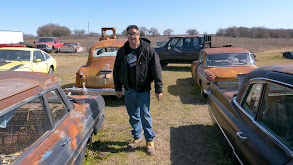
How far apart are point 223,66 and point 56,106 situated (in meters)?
5.25

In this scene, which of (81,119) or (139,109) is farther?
(139,109)

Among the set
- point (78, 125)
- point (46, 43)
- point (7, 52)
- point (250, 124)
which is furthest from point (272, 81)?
point (46, 43)

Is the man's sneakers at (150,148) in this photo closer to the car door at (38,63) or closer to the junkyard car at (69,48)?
the car door at (38,63)

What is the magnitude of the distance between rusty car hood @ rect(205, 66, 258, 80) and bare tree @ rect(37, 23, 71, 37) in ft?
263

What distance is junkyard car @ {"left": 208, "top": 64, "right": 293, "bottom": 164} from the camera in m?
1.95

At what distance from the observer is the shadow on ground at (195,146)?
3.56 meters

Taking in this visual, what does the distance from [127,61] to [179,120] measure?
2.39 metres

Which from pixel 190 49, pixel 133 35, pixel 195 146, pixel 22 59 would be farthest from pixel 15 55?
pixel 190 49

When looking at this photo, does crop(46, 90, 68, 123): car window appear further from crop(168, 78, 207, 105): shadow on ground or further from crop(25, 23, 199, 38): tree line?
crop(25, 23, 199, 38): tree line

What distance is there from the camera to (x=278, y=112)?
2166 millimetres

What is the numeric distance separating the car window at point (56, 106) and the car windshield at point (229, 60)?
510 centimetres

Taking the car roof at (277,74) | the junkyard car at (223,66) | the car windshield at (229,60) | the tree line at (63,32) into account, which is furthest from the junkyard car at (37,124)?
the tree line at (63,32)

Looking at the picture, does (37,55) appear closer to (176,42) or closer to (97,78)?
(97,78)

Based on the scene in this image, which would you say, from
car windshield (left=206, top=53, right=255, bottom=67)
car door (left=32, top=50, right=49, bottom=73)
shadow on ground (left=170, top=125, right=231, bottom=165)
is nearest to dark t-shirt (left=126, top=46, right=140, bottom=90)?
shadow on ground (left=170, top=125, right=231, bottom=165)
